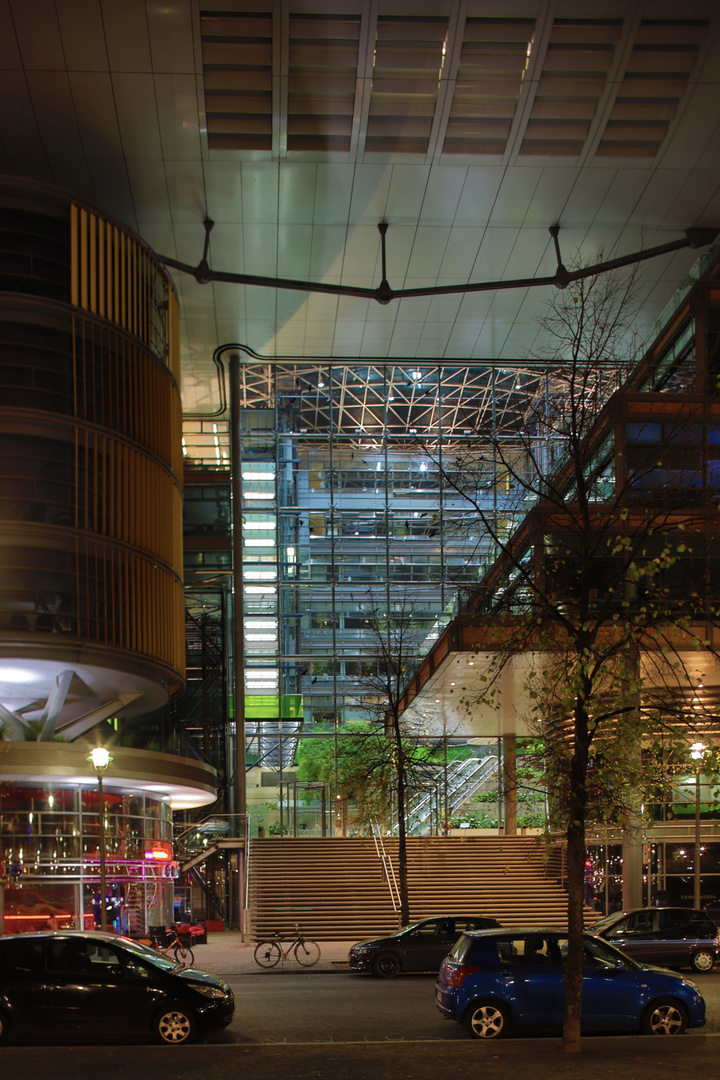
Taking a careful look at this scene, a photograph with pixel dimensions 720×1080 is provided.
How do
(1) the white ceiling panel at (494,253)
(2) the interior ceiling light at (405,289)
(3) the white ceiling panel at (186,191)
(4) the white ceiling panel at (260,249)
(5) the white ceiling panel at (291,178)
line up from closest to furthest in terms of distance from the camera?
(5) the white ceiling panel at (291,178) < (3) the white ceiling panel at (186,191) < (2) the interior ceiling light at (405,289) < (4) the white ceiling panel at (260,249) < (1) the white ceiling panel at (494,253)

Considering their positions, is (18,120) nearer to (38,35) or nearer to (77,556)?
(38,35)

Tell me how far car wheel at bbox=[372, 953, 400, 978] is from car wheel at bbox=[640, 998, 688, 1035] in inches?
416

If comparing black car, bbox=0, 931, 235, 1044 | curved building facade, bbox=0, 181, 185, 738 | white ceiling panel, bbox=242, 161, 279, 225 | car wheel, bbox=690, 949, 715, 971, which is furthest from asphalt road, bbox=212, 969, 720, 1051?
white ceiling panel, bbox=242, 161, 279, 225

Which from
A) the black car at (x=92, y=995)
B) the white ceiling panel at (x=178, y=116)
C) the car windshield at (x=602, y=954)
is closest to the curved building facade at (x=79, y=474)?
the white ceiling panel at (x=178, y=116)

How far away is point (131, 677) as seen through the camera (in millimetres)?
30344

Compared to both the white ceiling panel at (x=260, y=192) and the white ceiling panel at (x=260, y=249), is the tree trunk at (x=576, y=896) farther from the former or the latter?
the white ceiling panel at (x=260, y=249)

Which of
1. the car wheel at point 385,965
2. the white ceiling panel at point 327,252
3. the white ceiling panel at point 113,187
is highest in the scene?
the white ceiling panel at point 113,187

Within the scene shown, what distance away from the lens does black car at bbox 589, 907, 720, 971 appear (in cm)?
2306

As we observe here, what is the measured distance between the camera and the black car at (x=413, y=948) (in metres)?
24.0

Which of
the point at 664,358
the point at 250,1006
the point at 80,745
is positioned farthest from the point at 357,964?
the point at 664,358

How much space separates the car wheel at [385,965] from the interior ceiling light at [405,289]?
21.4m

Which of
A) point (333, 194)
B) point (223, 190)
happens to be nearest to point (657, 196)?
point (333, 194)

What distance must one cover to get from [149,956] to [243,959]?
1451 cm

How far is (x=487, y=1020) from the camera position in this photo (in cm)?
1402
